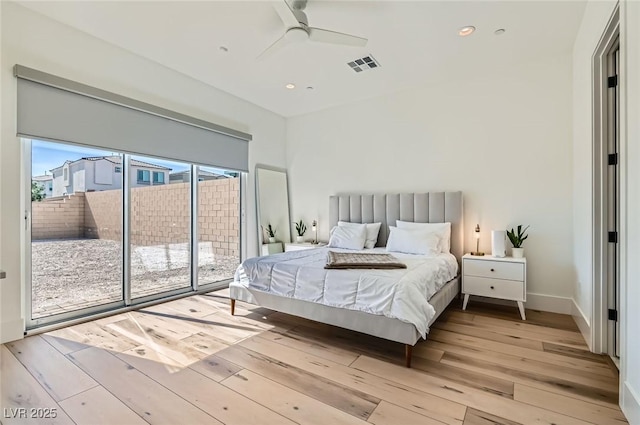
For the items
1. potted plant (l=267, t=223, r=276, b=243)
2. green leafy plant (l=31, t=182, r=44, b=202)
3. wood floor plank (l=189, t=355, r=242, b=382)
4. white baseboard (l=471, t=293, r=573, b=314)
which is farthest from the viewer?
potted plant (l=267, t=223, r=276, b=243)

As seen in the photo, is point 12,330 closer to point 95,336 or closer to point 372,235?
point 95,336

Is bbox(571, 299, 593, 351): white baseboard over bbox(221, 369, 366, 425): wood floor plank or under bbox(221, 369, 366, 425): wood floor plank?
over

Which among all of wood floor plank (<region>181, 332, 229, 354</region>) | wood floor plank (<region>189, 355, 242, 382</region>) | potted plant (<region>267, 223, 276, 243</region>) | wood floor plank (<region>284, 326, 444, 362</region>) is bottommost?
wood floor plank (<region>284, 326, 444, 362</region>)

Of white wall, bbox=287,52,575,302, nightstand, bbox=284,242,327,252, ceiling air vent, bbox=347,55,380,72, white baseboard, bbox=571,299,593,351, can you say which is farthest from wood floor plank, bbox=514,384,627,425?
ceiling air vent, bbox=347,55,380,72

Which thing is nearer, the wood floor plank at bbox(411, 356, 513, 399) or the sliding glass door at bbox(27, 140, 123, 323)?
the wood floor plank at bbox(411, 356, 513, 399)

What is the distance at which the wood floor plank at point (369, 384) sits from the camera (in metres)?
1.70

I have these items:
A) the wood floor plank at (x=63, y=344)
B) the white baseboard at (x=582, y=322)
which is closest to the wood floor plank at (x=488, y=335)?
the white baseboard at (x=582, y=322)

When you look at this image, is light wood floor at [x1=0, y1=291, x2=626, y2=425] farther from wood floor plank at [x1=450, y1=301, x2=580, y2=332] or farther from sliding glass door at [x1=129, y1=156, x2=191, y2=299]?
sliding glass door at [x1=129, y1=156, x2=191, y2=299]

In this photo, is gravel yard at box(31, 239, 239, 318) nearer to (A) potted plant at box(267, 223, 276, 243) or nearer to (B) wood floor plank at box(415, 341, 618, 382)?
(A) potted plant at box(267, 223, 276, 243)

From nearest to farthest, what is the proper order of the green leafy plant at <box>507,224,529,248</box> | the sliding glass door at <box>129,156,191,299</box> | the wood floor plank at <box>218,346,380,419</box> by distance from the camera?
the wood floor plank at <box>218,346,380,419</box> → the green leafy plant at <box>507,224,529,248</box> → the sliding glass door at <box>129,156,191,299</box>

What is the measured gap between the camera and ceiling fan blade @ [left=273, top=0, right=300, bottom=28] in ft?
7.22

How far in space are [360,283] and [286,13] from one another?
7.34ft

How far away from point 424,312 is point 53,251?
3.64 m

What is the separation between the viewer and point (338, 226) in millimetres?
4434
